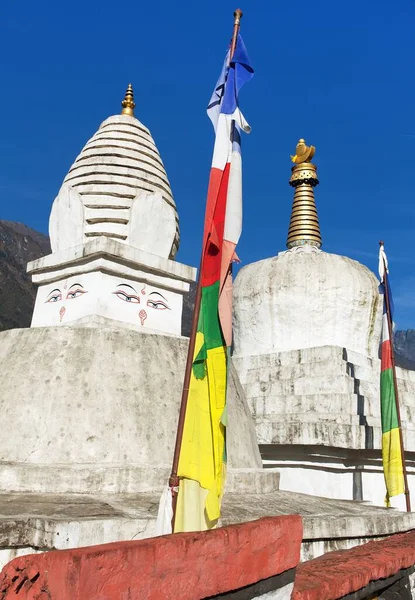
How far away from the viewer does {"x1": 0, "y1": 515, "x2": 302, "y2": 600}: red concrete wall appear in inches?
68.1

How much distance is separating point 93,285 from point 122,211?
4.21ft

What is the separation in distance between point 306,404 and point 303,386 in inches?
17.8

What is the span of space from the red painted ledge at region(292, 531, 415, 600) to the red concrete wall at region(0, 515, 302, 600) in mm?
433

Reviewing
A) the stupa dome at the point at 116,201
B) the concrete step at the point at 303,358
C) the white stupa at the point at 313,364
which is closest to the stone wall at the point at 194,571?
the stupa dome at the point at 116,201

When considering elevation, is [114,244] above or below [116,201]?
below

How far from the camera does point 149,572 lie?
1964 mm

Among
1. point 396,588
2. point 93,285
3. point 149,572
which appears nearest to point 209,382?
point 149,572

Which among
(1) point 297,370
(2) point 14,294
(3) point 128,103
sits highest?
(2) point 14,294

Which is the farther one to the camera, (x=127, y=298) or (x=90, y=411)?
(x=127, y=298)

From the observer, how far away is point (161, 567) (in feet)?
6.60

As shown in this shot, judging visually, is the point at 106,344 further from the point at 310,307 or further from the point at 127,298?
the point at 310,307

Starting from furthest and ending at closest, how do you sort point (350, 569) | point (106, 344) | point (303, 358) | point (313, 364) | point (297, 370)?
1. point (303, 358)
2. point (297, 370)
3. point (313, 364)
4. point (106, 344)
5. point (350, 569)

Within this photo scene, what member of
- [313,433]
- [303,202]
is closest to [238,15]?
[313,433]

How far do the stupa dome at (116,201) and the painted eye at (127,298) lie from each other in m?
0.77
